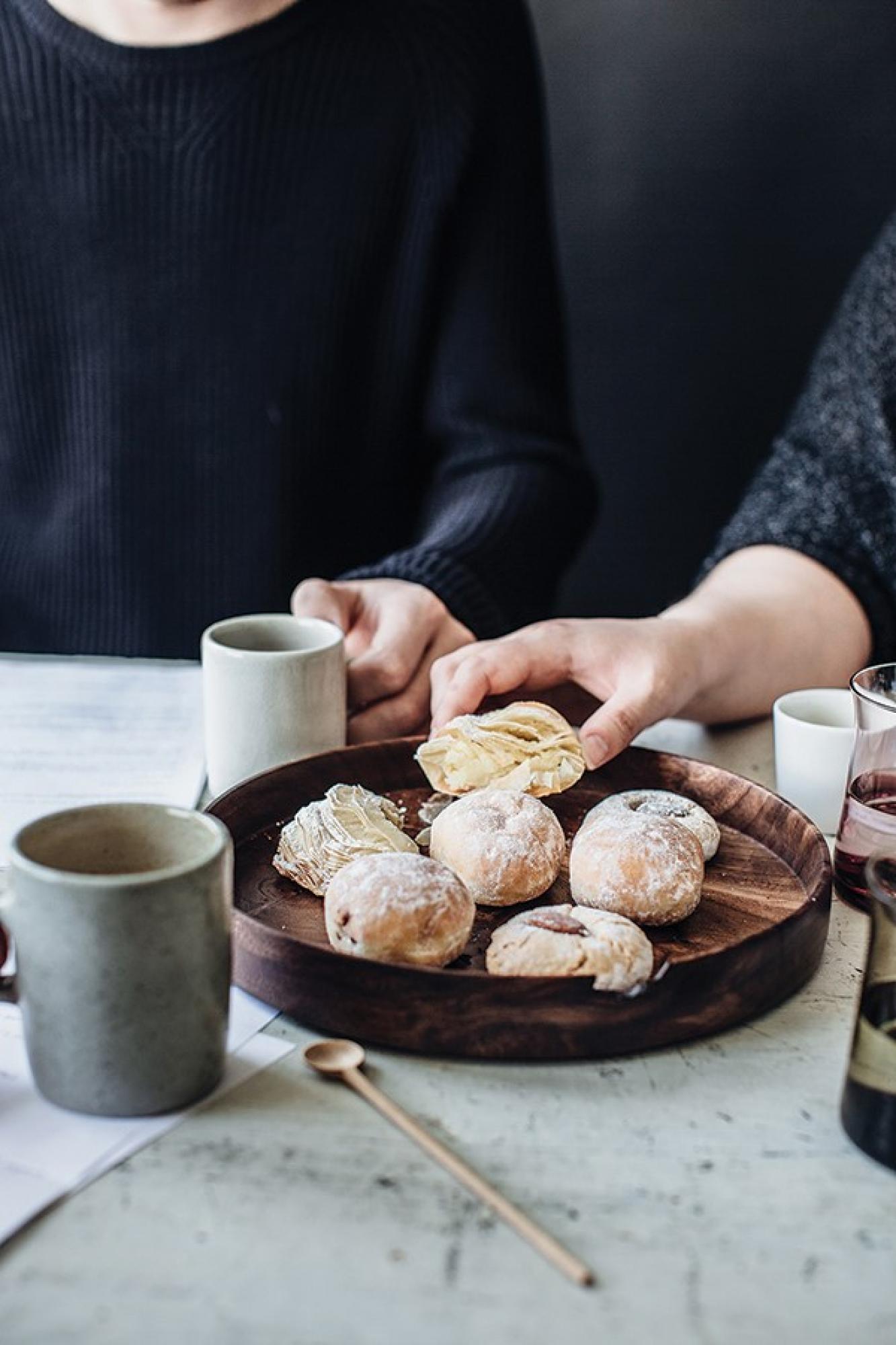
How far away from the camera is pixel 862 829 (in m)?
0.91

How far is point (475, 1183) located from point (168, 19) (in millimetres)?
1378

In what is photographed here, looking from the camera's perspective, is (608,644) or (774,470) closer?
(608,644)

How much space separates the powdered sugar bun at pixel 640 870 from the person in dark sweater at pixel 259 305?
2.08 ft

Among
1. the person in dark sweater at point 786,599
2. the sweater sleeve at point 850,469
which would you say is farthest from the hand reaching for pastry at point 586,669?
the sweater sleeve at point 850,469

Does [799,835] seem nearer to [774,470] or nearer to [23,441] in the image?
[774,470]

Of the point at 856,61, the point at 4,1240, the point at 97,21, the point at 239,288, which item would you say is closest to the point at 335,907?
the point at 4,1240

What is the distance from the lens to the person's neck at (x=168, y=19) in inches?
59.7

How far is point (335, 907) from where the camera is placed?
2.52 feet

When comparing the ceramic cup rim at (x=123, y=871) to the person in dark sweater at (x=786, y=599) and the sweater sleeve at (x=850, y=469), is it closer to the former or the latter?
the person in dark sweater at (x=786, y=599)

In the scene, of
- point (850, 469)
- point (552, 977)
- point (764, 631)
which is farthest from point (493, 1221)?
point (850, 469)

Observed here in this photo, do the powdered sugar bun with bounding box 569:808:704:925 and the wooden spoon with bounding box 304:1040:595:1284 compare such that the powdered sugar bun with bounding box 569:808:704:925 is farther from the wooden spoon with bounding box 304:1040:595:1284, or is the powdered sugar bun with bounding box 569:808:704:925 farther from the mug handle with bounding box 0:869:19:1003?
the mug handle with bounding box 0:869:19:1003

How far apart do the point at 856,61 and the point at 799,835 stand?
1471 mm

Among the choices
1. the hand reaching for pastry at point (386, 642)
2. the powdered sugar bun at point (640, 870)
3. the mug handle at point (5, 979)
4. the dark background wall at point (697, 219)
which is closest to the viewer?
the mug handle at point (5, 979)

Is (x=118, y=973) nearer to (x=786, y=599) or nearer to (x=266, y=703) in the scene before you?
(x=266, y=703)
